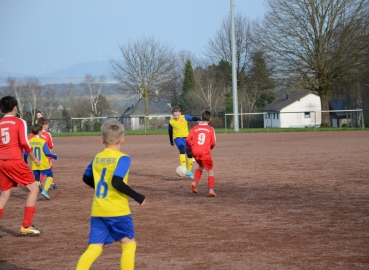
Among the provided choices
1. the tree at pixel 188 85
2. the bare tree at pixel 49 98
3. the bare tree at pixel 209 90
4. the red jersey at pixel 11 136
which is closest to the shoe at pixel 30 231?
the red jersey at pixel 11 136

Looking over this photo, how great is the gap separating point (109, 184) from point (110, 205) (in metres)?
0.18

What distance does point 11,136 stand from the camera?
7.53 metres

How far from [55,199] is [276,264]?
21.1 feet

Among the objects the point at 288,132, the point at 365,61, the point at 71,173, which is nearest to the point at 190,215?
the point at 71,173

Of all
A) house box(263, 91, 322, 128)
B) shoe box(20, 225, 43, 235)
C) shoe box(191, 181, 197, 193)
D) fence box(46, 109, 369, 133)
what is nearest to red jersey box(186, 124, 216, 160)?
shoe box(191, 181, 197, 193)

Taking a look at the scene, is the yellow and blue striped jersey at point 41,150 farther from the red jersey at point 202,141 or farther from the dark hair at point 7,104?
the dark hair at point 7,104

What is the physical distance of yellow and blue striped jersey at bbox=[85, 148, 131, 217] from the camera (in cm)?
475

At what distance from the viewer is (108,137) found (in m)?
4.80

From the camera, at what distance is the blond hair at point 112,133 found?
478 cm

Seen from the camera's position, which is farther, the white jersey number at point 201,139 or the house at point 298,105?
the house at point 298,105

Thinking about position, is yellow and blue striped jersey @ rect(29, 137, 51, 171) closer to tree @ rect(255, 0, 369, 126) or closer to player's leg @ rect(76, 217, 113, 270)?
player's leg @ rect(76, 217, 113, 270)

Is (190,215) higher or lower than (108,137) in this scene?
lower

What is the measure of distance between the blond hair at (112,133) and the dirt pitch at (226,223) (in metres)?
1.82

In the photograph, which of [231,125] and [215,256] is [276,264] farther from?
[231,125]
